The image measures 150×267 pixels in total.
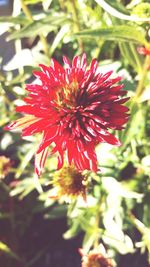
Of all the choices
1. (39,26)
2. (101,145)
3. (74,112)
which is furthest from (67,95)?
(101,145)

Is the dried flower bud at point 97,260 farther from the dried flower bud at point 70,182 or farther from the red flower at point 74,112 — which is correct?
the red flower at point 74,112

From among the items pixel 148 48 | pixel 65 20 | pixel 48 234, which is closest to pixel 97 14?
pixel 65 20

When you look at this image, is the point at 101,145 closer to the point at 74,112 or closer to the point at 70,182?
the point at 70,182

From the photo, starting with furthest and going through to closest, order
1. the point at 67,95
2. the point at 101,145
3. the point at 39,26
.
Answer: the point at 101,145 < the point at 39,26 < the point at 67,95

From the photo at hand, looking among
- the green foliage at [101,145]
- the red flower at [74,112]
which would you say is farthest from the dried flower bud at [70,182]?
the red flower at [74,112]

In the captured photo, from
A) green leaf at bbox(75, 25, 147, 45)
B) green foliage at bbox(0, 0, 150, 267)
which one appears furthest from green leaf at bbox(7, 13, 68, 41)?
green leaf at bbox(75, 25, 147, 45)

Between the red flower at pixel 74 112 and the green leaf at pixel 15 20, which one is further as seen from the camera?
the green leaf at pixel 15 20
